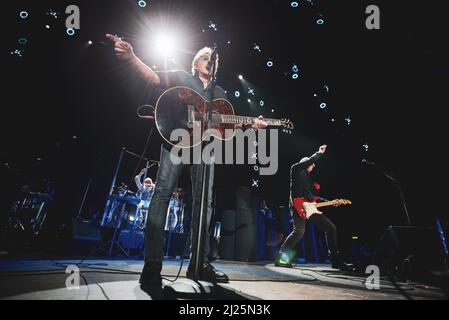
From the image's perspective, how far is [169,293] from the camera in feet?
5.16

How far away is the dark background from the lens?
19.4ft

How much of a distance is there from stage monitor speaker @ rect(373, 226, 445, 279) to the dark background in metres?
3.08

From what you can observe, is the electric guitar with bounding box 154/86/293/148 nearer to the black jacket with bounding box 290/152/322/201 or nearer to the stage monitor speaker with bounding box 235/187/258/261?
the black jacket with bounding box 290/152/322/201

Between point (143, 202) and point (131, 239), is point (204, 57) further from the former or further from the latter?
point (131, 239)

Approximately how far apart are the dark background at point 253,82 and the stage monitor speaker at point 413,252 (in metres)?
3.08

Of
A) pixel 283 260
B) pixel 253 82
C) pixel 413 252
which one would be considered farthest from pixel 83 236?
pixel 253 82

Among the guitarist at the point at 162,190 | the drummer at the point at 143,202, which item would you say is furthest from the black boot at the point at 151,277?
the drummer at the point at 143,202

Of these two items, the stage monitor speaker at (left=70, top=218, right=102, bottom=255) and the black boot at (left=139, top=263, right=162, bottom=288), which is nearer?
the black boot at (left=139, top=263, right=162, bottom=288)

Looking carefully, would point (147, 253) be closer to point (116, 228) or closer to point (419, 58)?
point (116, 228)

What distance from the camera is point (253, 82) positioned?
923cm

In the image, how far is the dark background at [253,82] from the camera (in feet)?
19.4
